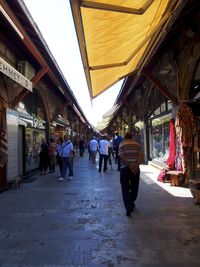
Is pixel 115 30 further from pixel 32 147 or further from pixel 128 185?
pixel 32 147

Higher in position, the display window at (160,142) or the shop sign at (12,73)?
the shop sign at (12,73)

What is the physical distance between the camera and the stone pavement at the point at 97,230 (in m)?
4.40

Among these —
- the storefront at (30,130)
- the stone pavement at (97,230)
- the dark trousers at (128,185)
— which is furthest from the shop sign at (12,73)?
the dark trousers at (128,185)

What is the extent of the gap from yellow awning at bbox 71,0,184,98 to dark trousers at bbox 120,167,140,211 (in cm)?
230

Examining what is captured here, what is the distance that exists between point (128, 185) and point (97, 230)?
5.10 feet

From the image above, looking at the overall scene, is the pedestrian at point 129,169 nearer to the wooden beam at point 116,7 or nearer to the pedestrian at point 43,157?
the wooden beam at point 116,7

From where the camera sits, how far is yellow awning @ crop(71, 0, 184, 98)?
189 inches

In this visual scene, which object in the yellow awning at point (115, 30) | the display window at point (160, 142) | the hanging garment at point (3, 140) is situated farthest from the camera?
the display window at point (160, 142)

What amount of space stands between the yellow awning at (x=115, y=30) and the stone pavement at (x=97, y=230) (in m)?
2.91

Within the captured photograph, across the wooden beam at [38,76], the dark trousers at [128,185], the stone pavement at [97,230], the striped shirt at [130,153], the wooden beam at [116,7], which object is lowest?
the stone pavement at [97,230]

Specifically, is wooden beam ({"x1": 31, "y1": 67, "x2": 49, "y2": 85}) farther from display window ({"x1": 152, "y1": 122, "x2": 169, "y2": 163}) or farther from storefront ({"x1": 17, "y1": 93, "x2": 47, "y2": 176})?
display window ({"x1": 152, "y1": 122, "x2": 169, "y2": 163})

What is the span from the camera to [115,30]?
594 cm

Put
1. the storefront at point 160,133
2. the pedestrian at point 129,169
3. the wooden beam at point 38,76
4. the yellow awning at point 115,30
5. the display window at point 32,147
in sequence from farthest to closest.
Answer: the display window at point 32,147 < the storefront at point 160,133 < the wooden beam at point 38,76 < the pedestrian at point 129,169 < the yellow awning at point 115,30

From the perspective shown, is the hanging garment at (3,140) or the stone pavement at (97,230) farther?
the hanging garment at (3,140)
